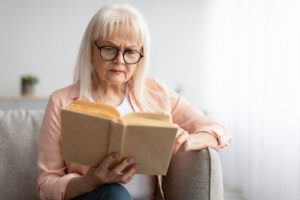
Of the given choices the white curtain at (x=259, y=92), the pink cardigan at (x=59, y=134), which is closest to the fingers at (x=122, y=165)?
the pink cardigan at (x=59, y=134)

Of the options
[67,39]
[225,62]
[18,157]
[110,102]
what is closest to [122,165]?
[110,102]

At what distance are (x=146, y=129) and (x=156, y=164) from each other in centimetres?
15

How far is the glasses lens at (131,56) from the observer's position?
1198mm

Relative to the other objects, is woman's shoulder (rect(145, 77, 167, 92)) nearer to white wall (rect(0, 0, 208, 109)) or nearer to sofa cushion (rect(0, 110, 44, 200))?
sofa cushion (rect(0, 110, 44, 200))

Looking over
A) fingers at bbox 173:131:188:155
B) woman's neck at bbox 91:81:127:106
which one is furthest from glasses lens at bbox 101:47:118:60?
fingers at bbox 173:131:188:155

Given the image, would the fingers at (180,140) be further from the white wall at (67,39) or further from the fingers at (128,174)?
the white wall at (67,39)

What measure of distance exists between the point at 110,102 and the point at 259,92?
1.57 metres

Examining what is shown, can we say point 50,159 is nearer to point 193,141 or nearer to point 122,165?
point 122,165

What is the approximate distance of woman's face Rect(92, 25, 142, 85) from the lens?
117cm

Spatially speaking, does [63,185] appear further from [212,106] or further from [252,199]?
[212,106]

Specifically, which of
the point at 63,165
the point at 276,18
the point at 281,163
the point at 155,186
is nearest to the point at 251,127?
the point at 281,163

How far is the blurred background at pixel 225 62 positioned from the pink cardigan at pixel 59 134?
1022 millimetres

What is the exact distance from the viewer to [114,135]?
858 millimetres

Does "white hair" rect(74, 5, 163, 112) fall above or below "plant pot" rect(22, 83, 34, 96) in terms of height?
above
